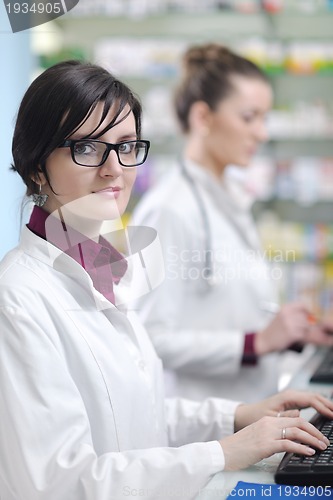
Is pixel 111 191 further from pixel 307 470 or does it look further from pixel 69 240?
pixel 307 470

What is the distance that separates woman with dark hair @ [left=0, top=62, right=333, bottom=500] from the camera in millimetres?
1048

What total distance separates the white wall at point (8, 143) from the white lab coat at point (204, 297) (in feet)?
2.11

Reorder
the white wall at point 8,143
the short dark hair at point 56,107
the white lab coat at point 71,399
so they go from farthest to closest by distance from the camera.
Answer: the white wall at point 8,143
the short dark hair at point 56,107
the white lab coat at point 71,399

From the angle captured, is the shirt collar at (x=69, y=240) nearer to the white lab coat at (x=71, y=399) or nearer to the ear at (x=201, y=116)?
the white lab coat at (x=71, y=399)

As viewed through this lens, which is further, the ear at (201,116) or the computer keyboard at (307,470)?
the ear at (201,116)

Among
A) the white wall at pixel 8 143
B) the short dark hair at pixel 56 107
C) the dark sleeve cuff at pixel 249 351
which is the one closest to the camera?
the short dark hair at pixel 56 107

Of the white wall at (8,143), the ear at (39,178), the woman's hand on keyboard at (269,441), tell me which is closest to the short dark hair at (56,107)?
the ear at (39,178)

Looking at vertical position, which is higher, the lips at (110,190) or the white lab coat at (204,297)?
the lips at (110,190)

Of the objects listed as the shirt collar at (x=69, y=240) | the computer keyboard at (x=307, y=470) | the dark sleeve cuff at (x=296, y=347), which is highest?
the shirt collar at (x=69, y=240)

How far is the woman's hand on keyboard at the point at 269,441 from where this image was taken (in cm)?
114

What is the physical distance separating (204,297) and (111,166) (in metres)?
1.04

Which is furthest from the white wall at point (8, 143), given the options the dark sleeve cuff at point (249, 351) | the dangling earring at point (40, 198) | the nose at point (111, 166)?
the dark sleeve cuff at point (249, 351)

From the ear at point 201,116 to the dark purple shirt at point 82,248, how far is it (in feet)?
3.80

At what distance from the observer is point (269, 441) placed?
1148 mm
